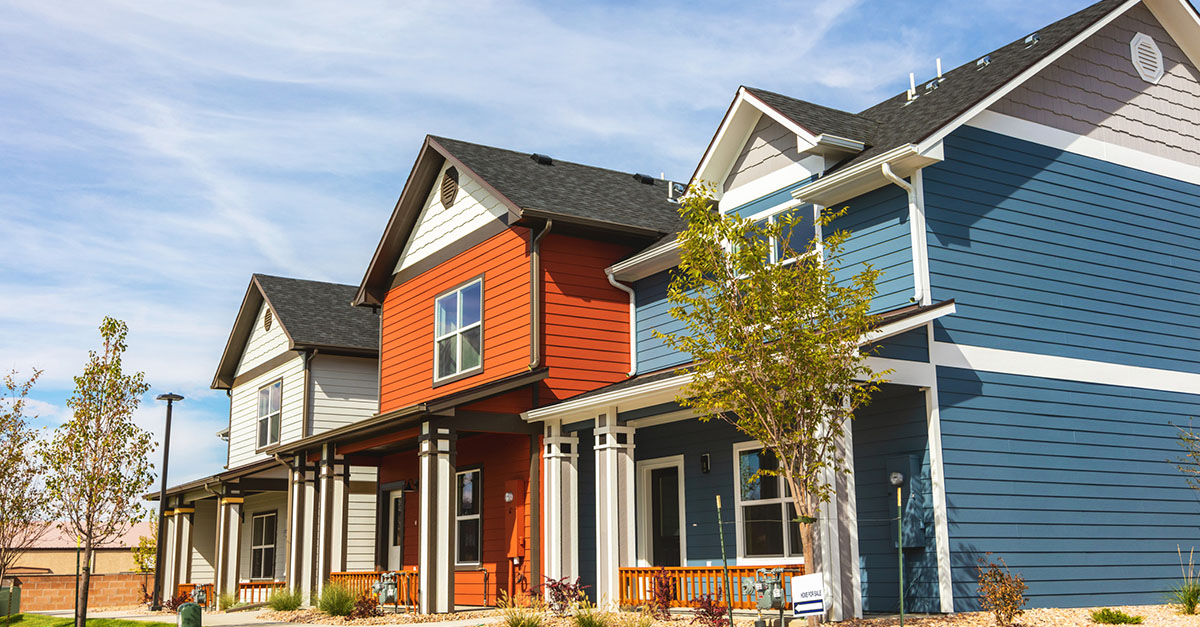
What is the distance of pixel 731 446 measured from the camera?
14.9 meters

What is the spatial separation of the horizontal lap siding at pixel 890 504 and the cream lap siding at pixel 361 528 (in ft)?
42.8

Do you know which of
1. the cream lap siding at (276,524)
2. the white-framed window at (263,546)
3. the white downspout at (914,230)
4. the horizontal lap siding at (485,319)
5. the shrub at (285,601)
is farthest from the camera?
the white-framed window at (263,546)

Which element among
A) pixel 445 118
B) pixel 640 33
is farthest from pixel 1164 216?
pixel 445 118

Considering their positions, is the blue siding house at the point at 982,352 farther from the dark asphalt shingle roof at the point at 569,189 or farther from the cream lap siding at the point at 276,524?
the cream lap siding at the point at 276,524

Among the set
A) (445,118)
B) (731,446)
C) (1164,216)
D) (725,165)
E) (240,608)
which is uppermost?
(445,118)

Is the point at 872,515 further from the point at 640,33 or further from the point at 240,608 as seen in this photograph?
the point at 240,608

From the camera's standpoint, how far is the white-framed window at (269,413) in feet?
85.4

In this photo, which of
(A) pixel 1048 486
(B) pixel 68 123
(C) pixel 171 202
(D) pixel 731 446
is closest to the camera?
(A) pixel 1048 486

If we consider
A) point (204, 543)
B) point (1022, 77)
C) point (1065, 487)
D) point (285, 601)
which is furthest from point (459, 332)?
point (204, 543)

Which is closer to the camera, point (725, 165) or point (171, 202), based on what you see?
point (725, 165)

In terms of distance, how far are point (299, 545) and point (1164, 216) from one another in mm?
15933

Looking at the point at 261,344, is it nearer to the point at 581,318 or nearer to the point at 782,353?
the point at 581,318

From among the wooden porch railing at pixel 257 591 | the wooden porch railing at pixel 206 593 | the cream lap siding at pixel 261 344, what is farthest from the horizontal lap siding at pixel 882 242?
the wooden porch railing at pixel 206 593

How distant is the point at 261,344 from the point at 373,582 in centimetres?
1231
